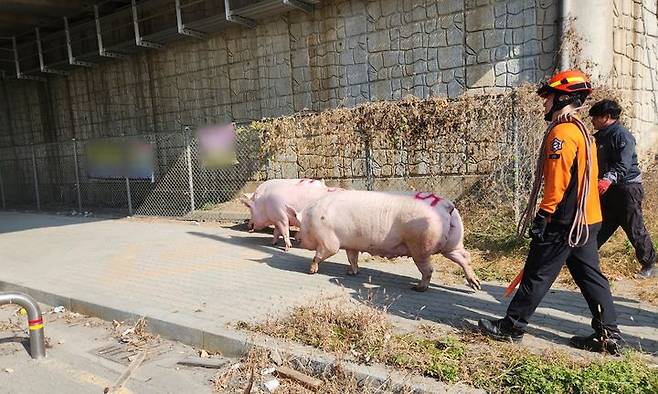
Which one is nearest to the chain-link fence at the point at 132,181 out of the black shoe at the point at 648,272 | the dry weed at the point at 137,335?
the dry weed at the point at 137,335

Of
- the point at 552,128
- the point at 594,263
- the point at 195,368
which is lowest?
the point at 195,368

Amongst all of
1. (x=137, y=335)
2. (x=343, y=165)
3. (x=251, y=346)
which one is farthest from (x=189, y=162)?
(x=251, y=346)

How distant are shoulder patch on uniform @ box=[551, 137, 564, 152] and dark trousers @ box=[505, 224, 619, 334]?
54 cm

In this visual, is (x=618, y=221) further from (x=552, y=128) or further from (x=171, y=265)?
(x=171, y=265)

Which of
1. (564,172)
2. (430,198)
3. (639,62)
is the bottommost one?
(430,198)

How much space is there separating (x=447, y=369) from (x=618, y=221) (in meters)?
2.91

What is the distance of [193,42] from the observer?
13414mm

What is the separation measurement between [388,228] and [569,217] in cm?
211

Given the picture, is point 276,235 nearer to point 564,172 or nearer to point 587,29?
point 564,172

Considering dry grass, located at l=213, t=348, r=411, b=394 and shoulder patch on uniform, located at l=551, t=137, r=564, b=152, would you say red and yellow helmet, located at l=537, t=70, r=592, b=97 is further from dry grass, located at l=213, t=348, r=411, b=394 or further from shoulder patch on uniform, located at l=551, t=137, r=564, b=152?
dry grass, located at l=213, t=348, r=411, b=394

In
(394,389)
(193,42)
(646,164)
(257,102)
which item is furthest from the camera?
(193,42)

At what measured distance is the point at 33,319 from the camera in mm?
4246

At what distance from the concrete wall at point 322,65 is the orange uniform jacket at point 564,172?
5840 millimetres

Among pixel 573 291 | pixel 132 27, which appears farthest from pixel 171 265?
pixel 132 27
